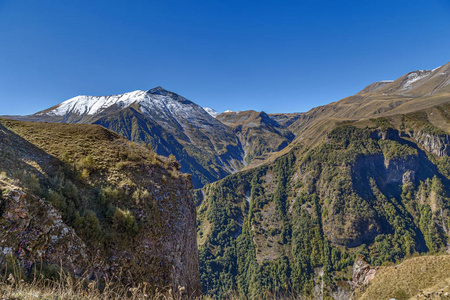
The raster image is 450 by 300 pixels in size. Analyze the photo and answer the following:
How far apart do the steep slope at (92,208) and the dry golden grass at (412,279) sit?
13.5 metres

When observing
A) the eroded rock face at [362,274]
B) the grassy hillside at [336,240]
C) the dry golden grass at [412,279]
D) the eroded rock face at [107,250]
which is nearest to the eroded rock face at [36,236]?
the eroded rock face at [107,250]

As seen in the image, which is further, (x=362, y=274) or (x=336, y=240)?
(x=336, y=240)

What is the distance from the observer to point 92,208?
36.8ft

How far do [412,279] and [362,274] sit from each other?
6027mm

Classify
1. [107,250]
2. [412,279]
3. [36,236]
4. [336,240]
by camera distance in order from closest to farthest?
[36,236] → [107,250] → [412,279] → [336,240]

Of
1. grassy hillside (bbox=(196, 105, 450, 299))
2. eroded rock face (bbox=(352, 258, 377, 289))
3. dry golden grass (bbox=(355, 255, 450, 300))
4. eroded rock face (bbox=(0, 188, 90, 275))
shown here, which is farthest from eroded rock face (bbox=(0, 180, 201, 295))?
grassy hillside (bbox=(196, 105, 450, 299))

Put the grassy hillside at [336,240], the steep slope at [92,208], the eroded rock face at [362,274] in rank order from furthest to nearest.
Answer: the grassy hillside at [336,240] → the eroded rock face at [362,274] → the steep slope at [92,208]

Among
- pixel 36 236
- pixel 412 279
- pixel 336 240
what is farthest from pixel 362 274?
pixel 336 240

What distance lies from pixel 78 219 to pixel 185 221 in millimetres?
7312

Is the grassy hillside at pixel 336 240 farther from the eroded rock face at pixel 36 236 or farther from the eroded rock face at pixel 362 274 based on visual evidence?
the eroded rock face at pixel 36 236

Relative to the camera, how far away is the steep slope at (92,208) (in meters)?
7.70

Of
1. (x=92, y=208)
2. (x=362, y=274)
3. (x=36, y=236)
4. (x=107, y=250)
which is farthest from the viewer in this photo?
(x=362, y=274)

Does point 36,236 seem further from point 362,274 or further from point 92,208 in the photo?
point 362,274

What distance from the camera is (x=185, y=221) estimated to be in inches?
607
